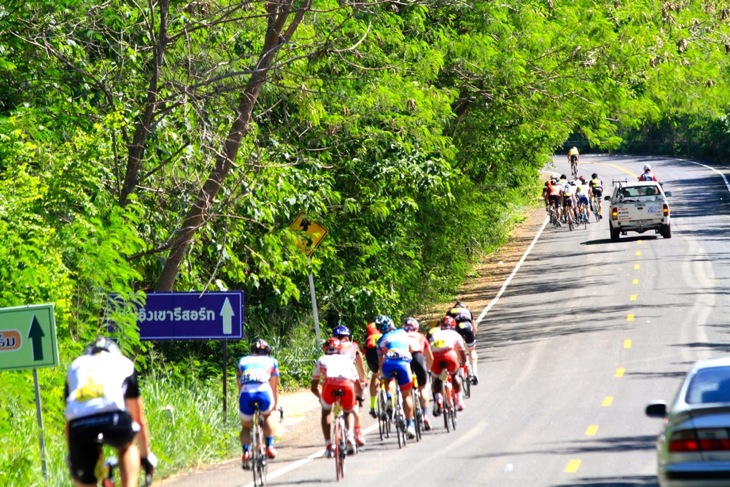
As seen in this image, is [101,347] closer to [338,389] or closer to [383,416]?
[338,389]

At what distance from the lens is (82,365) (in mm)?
8984

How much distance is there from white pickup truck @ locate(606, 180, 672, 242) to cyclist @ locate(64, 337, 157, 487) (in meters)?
37.4

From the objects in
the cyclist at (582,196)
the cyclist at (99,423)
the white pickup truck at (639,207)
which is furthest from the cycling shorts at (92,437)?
the cyclist at (582,196)

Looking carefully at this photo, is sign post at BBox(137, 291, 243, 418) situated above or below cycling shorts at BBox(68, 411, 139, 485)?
above

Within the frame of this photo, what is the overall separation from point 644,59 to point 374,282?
835 centimetres

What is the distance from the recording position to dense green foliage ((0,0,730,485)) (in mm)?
17203

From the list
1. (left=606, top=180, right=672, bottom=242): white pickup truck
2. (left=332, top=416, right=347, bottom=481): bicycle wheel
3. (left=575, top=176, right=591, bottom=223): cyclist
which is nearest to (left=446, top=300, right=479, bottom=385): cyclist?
(left=332, top=416, right=347, bottom=481): bicycle wheel

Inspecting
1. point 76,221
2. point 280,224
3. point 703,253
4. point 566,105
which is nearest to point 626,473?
point 76,221

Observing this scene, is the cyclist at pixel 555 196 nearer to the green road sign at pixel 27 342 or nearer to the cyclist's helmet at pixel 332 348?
the cyclist's helmet at pixel 332 348

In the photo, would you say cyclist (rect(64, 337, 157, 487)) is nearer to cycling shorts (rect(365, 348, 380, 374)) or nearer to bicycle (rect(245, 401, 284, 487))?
bicycle (rect(245, 401, 284, 487))

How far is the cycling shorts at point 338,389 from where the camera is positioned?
15.5m

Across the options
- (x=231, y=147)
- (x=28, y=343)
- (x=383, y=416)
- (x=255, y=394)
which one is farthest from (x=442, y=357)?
(x=28, y=343)

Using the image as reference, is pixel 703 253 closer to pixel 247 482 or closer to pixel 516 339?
pixel 516 339

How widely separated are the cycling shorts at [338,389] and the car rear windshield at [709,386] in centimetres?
553
